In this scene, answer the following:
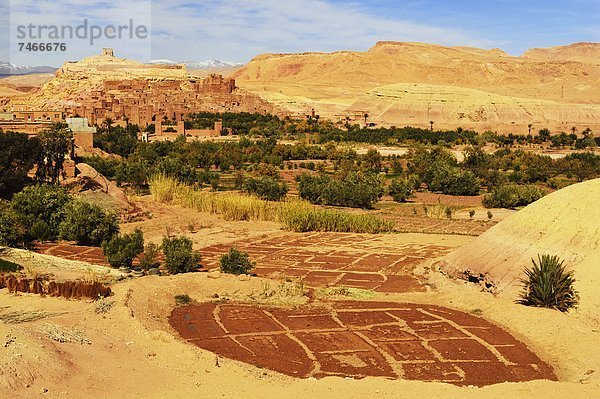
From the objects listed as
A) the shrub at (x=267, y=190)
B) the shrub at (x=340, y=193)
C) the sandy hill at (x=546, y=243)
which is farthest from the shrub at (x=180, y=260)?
the shrub at (x=340, y=193)

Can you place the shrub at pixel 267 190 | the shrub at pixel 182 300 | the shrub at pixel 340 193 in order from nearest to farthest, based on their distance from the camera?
the shrub at pixel 182 300, the shrub at pixel 340 193, the shrub at pixel 267 190

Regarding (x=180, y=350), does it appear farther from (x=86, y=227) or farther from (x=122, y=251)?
(x=86, y=227)

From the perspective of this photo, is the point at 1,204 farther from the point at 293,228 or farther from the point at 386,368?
the point at 386,368

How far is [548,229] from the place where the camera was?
13.5 m

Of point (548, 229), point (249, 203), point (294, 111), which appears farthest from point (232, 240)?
point (294, 111)

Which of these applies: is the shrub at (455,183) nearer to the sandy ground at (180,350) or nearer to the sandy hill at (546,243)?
the sandy hill at (546,243)

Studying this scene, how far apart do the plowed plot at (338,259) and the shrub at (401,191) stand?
9.59 meters

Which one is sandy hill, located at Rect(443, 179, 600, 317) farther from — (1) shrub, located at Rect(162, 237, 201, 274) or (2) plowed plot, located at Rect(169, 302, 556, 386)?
(1) shrub, located at Rect(162, 237, 201, 274)

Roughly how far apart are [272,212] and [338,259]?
704cm

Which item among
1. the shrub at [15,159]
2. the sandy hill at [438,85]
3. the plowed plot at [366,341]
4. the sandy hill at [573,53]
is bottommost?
the plowed plot at [366,341]

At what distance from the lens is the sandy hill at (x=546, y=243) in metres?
12.4

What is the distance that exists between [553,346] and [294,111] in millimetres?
79611

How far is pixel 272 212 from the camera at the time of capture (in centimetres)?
2367

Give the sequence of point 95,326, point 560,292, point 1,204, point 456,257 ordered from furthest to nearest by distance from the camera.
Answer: point 1,204
point 456,257
point 560,292
point 95,326
